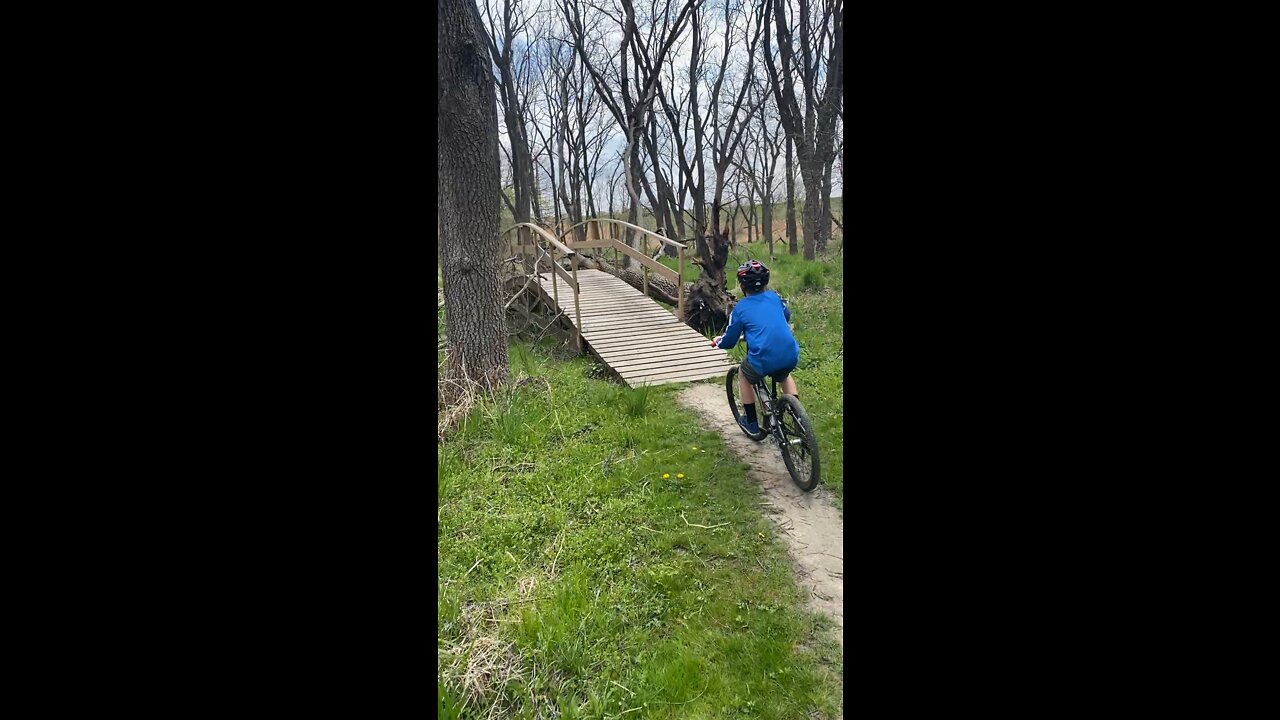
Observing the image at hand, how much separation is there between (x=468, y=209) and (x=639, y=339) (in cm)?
240

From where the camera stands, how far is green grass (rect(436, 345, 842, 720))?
2.12 metres

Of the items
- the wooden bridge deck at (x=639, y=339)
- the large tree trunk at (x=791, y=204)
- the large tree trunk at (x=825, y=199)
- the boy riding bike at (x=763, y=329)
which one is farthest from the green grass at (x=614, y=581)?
the large tree trunk at (x=791, y=204)

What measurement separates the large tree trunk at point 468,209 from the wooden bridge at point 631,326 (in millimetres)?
1244

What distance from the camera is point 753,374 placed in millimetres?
3885

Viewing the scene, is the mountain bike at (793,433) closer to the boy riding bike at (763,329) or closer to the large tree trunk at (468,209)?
the boy riding bike at (763,329)

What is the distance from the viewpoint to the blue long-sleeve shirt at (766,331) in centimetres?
365

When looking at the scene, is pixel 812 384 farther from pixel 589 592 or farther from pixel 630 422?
pixel 589 592
